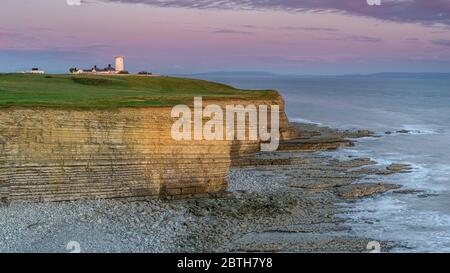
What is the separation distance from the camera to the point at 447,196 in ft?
116

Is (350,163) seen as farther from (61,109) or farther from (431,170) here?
(61,109)

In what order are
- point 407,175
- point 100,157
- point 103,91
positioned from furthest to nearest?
1. point 103,91
2. point 407,175
3. point 100,157

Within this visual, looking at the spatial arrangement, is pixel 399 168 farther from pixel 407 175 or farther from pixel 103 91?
pixel 103 91

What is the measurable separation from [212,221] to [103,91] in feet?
66.2

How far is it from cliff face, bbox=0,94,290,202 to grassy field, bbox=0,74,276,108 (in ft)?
4.23

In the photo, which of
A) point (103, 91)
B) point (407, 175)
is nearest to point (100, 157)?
point (103, 91)

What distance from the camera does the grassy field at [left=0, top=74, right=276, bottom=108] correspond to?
33125 millimetres

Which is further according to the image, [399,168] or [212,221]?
[399,168]

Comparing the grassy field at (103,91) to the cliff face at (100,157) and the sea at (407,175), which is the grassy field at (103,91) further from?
the sea at (407,175)

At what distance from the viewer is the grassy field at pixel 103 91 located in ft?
109

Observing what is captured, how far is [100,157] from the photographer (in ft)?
97.9

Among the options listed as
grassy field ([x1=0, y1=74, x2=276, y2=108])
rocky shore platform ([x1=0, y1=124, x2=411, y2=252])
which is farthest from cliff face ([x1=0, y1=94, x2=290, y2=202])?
grassy field ([x1=0, y1=74, x2=276, y2=108])

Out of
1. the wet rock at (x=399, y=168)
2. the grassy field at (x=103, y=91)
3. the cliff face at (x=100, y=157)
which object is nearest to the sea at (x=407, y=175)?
the wet rock at (x=399, y=168)
